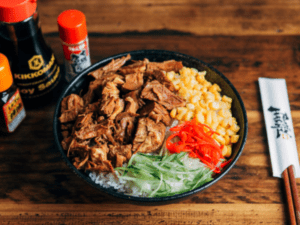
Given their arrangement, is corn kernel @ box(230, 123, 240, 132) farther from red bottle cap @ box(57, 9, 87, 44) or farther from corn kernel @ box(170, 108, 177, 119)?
red bottle cap @ box(57, 9, 87, 44)

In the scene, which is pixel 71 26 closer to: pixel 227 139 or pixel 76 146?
pixel 76 146

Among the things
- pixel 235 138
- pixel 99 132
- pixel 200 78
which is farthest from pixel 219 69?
pixel 99 132

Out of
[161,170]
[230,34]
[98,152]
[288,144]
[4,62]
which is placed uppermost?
[4,62]

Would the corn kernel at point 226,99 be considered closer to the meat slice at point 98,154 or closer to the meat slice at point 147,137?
the meat slice at point 147,137

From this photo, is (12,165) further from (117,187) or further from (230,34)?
(230,34)

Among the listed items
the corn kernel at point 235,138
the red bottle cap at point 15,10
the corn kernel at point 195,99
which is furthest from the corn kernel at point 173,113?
the red bottle cap at point 15,10

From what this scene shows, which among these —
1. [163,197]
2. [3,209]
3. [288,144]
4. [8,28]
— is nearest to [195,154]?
[163,197]

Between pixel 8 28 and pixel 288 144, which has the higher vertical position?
pixel 8 28

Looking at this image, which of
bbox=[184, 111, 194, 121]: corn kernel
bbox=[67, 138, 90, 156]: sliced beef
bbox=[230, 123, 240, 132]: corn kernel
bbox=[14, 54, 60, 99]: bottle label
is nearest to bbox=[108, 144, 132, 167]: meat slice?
bbox=[67, 138, 90, 156]: sliced beef
